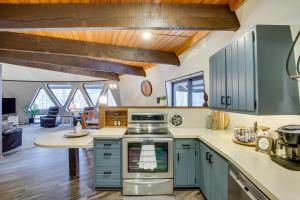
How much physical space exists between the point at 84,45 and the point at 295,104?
3.85 m

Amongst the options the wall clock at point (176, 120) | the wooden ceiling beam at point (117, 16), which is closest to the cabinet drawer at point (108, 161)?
the wall clock at point (176, 120)

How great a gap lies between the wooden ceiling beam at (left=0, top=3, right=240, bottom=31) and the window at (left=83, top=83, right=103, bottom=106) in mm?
8838

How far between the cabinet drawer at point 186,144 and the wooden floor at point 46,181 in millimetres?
669

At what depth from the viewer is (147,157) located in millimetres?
2912

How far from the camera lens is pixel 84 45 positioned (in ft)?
14.4

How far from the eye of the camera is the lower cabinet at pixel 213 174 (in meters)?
2.05

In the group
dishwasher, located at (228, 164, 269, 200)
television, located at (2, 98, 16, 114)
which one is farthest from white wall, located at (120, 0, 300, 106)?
television, located at (2, 98, 16, 114)

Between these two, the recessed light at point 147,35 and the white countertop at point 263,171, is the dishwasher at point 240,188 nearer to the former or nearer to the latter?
Answer: the white countertop at point 263,171

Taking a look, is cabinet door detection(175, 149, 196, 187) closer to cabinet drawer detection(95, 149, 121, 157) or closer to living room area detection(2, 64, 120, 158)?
cabinet drawer detection(95, 149, 121, 157)

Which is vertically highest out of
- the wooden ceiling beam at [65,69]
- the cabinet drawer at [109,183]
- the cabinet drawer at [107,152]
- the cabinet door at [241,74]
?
the wooden ceiling beam at [65,69]

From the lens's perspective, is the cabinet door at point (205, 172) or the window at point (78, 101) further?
the window at point (78, 101)

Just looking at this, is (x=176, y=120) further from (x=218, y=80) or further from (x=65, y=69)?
(x=65, y=69)

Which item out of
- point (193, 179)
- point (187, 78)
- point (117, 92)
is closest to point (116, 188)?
point (193, 179)

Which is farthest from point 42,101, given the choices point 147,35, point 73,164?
point 147,35
